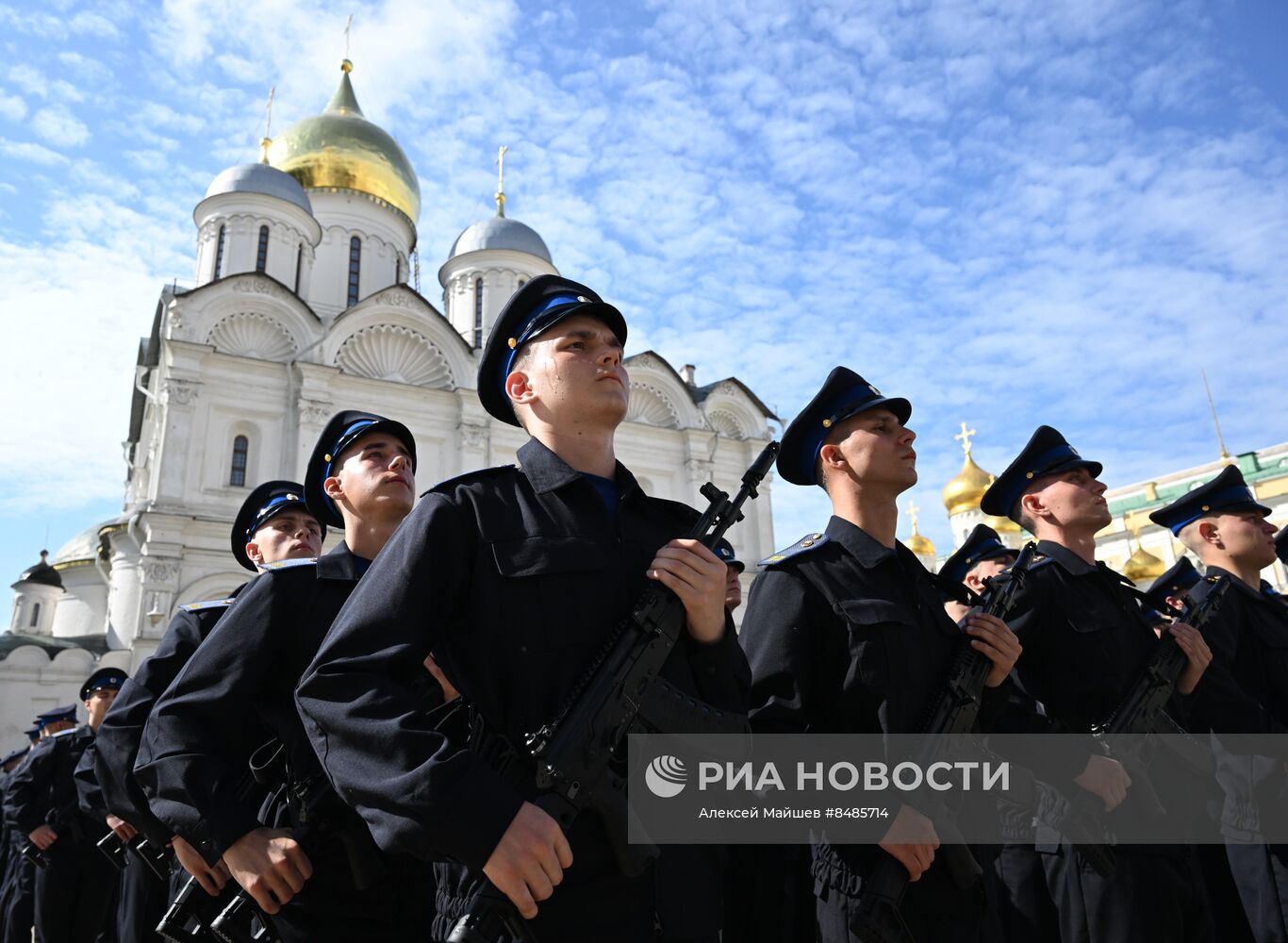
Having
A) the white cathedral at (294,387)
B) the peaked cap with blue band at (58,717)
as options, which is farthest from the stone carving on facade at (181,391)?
the peaked cap with blue band at (58,717)

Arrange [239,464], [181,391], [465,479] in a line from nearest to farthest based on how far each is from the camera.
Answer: [465,479], [181,391], [239,464]

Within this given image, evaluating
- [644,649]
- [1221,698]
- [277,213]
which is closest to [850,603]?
[644,649]

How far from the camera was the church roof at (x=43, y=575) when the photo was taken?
30.8 m

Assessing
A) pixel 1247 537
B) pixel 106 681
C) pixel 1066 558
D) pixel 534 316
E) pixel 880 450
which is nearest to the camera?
pixel 534 316

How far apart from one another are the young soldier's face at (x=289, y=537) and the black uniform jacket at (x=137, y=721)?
0.52m

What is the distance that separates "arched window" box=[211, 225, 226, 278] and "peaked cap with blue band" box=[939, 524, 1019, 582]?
76.9 ft

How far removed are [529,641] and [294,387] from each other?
2252cm

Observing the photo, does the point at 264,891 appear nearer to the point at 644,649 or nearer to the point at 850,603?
the point at 644,649

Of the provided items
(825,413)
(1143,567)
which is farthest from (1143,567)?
(825,413)

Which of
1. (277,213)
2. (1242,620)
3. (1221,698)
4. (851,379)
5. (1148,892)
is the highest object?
(277,213)

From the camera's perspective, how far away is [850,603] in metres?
2.97

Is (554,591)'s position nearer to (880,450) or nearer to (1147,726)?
(880,450)

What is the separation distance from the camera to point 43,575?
31.2 meters

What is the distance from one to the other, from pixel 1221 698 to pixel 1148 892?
124 centimetres
